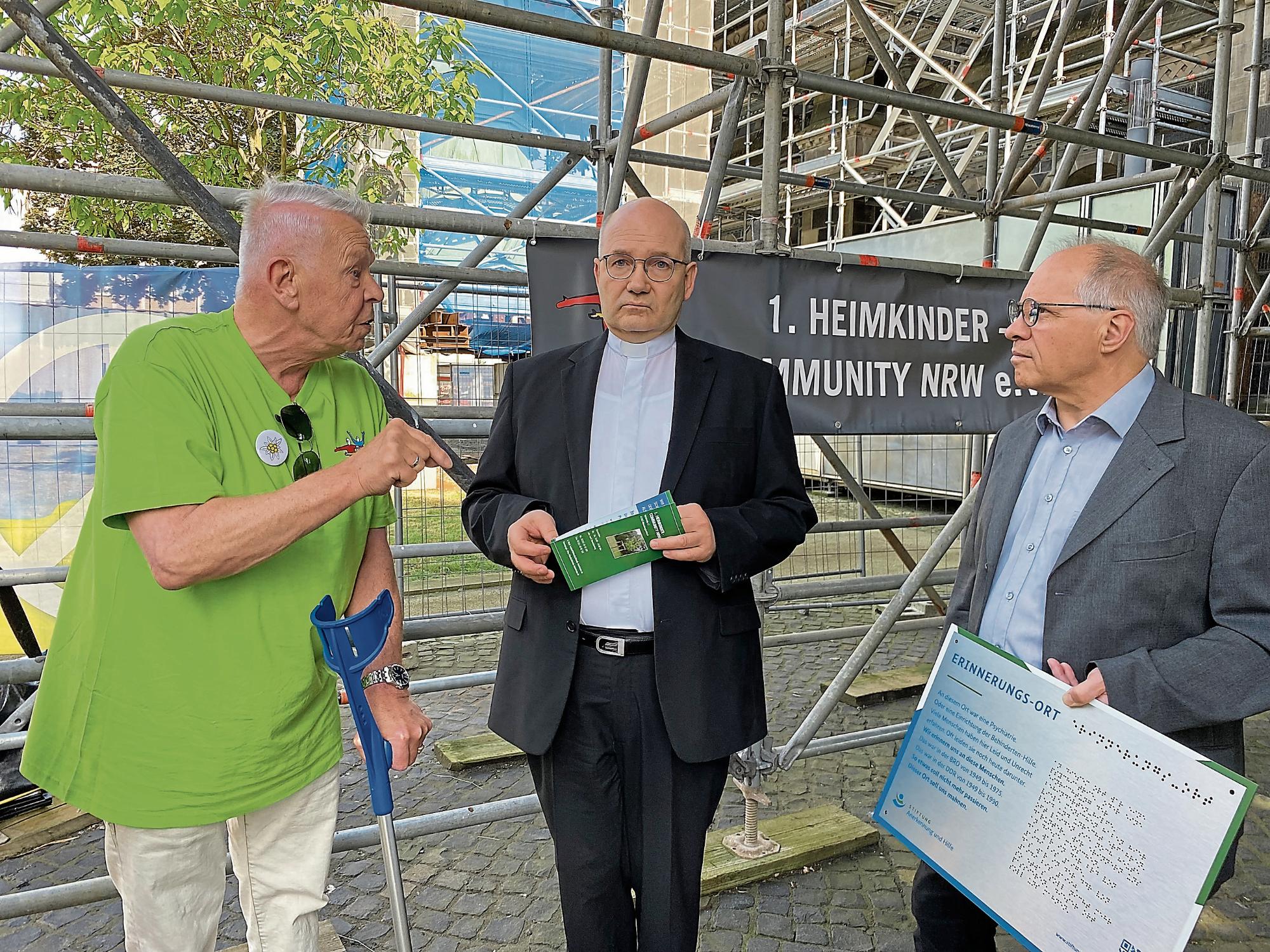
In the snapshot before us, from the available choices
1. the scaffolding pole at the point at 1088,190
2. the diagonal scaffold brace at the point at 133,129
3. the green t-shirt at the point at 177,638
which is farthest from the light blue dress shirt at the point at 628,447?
the scaffolding pole at the point at 1088,190

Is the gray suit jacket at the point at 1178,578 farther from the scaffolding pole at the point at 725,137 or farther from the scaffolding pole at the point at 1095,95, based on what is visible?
the scaffolding pole at the point at 1095,95

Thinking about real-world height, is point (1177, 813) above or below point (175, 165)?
below

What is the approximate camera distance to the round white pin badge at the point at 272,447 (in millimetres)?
1764

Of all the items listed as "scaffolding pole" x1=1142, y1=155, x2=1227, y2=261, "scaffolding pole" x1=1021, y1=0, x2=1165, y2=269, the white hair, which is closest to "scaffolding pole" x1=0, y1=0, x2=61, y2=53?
the white hair

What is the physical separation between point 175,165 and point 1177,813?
273 cm

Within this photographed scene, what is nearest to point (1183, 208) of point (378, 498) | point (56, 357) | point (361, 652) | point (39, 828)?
point (378, 498)

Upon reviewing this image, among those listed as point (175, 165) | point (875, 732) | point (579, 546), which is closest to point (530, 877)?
point (875, 732)

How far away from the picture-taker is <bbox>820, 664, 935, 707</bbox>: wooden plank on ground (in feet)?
18.4

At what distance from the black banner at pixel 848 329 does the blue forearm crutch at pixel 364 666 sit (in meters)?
1.41

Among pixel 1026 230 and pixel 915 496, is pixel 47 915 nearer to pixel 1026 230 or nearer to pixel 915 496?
pixel 915 496

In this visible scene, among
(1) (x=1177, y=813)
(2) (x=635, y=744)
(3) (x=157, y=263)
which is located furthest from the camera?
(3) (x=157, y=263)

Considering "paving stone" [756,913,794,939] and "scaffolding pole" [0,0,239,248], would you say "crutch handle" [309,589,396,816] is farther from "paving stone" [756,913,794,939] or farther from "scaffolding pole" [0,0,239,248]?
"paving stone" [756,913,794,939]

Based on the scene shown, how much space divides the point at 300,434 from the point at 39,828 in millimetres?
3267

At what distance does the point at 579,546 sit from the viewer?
6.35 feet
